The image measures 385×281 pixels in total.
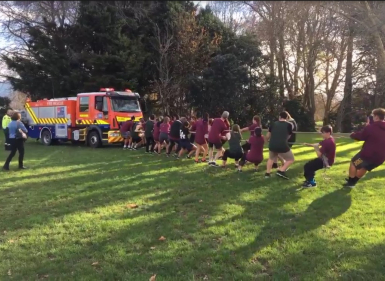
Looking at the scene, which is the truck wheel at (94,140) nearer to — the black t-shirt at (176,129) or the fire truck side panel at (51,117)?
the fire truck side panel at (51,117)

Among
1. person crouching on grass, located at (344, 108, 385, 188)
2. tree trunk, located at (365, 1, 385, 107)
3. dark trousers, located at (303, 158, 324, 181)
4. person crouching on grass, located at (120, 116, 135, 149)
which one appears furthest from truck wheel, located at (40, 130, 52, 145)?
person crouching on grass, located at (344, 108, 385, 188)

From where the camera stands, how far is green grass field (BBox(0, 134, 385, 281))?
443 centimetres

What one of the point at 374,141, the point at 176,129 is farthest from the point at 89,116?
the point at 374,141

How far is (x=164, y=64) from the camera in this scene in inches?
1113

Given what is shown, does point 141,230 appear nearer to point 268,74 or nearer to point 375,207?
point 375,207

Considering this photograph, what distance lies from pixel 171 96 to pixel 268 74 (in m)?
8.22

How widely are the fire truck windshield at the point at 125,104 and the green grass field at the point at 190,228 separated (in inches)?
350

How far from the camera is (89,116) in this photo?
1916 cm

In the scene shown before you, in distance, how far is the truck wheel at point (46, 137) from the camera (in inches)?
848

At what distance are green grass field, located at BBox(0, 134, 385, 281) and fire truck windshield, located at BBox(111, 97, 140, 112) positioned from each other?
8.89 metres

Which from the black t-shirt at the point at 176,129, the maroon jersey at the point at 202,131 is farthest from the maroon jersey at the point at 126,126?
the maroon jersey at the point at 202,131

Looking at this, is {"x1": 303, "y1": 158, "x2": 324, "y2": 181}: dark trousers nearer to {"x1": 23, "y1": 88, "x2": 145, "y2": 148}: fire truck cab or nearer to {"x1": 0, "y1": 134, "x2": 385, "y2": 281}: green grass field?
{"x1": 0, "y1": 134, "x2": 385, "y2": 281}: green grass field

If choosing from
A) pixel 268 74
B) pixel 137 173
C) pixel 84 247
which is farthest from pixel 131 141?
pixel 268 74

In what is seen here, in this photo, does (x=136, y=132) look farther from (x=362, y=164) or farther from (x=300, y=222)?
(x=300, y=222)
